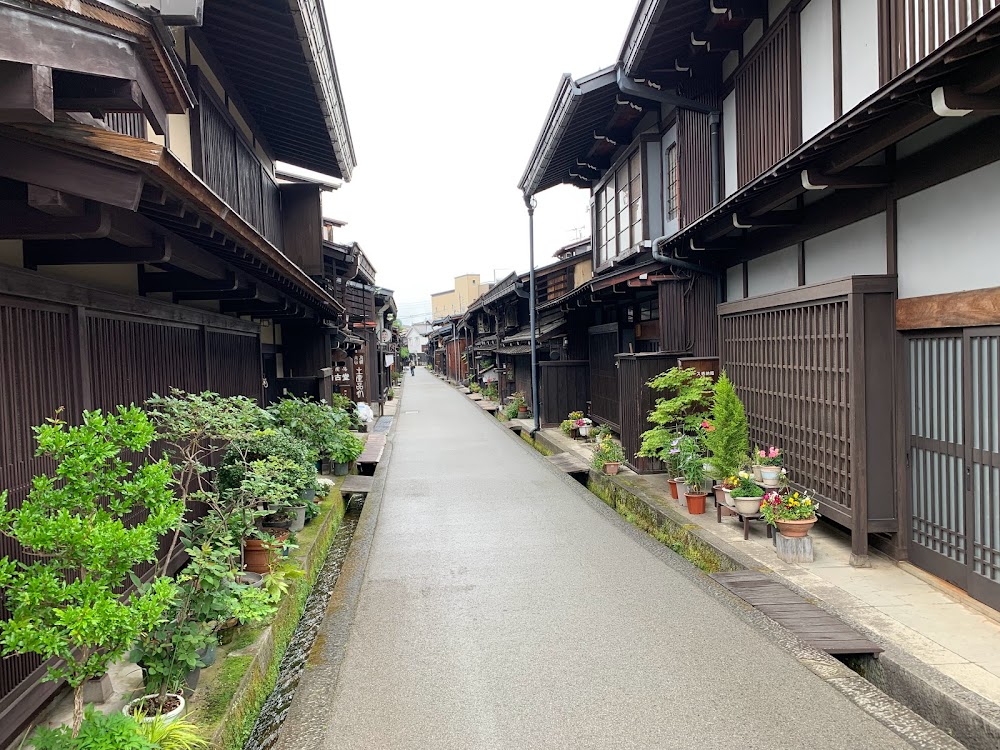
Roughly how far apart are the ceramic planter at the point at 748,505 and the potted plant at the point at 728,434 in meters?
0.84

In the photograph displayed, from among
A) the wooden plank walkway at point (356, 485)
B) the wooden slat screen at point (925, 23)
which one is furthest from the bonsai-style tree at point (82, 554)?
the wooden plank walkway at point (356, 485)

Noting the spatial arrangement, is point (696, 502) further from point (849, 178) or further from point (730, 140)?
point (730, 140)

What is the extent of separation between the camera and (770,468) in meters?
8.45

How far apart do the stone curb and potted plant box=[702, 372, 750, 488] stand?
5.09 m

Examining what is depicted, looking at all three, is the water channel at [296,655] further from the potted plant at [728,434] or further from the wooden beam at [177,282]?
the potted plant at [728,434]

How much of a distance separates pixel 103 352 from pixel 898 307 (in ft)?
25.2

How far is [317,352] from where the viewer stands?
1742cm

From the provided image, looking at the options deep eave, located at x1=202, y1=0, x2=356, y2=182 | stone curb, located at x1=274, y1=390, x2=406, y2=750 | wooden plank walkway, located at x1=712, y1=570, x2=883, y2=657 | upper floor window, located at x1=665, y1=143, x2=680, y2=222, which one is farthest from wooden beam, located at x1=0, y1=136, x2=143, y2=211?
upper floor window, located at x1=665, y1=143, x2=680, y2=222

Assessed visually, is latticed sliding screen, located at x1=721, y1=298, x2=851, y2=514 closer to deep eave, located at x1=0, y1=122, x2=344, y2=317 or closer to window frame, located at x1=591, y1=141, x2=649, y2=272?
window frame, located at x1=591, y1=141, x2=649, y2=272

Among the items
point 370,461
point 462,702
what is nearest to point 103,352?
point 462,702

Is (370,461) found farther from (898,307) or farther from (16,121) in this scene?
(16,121)

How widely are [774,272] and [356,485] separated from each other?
890 centimetres

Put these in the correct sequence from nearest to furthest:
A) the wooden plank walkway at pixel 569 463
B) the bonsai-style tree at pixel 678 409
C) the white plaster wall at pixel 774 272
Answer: the white plaster wall at pixel 774 272, the bonsai-style tree at pixel 678 409, the wooden plank walkway at pixel 569 463

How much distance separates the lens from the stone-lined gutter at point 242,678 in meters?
4.28
